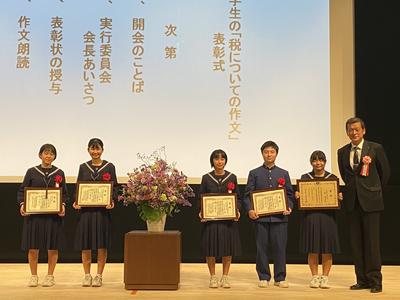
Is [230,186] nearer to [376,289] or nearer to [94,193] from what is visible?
[94,193]

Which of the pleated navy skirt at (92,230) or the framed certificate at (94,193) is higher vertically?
the framed certificate at (94,193)

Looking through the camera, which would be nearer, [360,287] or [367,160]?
[367,160]

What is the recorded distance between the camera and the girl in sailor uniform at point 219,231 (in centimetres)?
468

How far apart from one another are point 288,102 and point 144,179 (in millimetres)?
2432

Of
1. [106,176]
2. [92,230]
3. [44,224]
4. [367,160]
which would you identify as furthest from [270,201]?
[44,224]

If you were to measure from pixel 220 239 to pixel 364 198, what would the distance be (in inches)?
51.0

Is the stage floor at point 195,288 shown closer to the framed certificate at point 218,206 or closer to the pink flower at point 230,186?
the framed certificate at point 218,206

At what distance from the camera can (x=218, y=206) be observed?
4684 mm

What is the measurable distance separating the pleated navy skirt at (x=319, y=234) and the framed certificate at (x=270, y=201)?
27 cm

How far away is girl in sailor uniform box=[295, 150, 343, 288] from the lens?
4.62 meters

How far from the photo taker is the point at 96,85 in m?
6.30

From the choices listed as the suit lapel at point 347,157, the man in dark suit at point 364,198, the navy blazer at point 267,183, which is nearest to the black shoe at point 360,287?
the man in dark suit at point 364,198

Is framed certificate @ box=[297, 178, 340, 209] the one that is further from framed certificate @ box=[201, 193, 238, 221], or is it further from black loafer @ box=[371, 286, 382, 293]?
black loafer @ box=[371, 286, 382, 293]

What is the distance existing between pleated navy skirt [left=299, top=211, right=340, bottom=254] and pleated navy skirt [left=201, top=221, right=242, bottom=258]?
2.02ft
